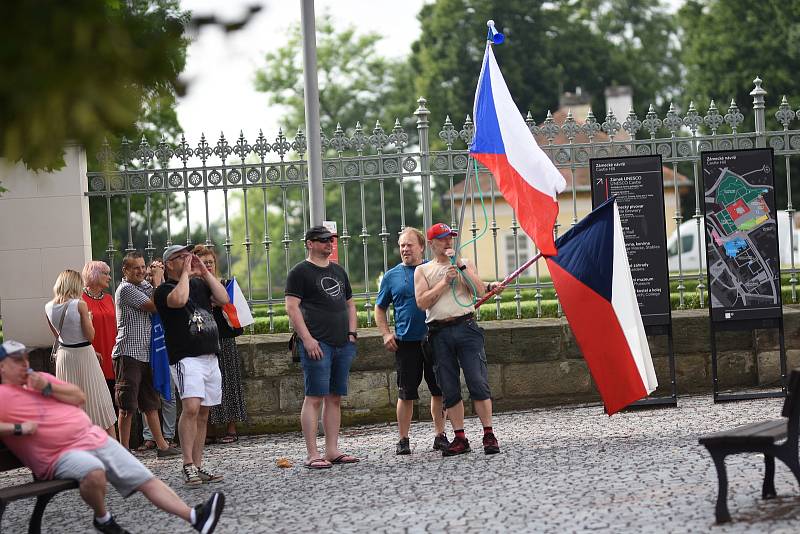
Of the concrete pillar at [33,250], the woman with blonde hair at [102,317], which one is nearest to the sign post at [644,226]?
the woman with blonde hair at [102,317]

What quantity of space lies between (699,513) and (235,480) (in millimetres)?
3592

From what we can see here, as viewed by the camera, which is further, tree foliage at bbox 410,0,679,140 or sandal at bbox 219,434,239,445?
tree foliage at bbox 410,0,679,140

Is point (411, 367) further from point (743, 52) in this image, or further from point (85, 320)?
point (743, 52)

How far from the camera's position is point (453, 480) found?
8.62 m

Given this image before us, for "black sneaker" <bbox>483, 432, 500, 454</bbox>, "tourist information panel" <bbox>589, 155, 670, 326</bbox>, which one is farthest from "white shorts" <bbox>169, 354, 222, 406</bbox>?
"tourist information panel" <bbox>589, 155, 670, 326</bbox>

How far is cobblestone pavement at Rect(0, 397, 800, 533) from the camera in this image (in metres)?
7.18

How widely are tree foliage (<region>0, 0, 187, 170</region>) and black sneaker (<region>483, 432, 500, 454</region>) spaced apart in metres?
5.69

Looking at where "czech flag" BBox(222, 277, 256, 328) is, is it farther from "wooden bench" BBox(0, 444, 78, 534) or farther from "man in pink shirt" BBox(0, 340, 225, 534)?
"man in pink shirt" BBox(0, 340, 225, 534)

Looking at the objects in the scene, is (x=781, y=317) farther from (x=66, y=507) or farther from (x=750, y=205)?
(x=66, y=507)

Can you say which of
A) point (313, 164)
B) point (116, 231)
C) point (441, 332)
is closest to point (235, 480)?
point (441, 332)

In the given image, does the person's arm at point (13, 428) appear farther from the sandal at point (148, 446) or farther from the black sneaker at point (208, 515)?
the sandal at point (148, 446)

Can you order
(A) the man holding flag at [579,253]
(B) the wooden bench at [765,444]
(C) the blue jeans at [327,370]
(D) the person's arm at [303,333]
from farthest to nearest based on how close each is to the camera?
(A) the man holding flag at [579,253] → (C) the blue jeans at [327,370] → (D) the person's arm at [303,333] → (B) the wooden bench at [765,444]

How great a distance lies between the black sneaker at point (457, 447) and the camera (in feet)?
31.9

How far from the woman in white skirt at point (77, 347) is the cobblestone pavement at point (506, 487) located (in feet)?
2.21
